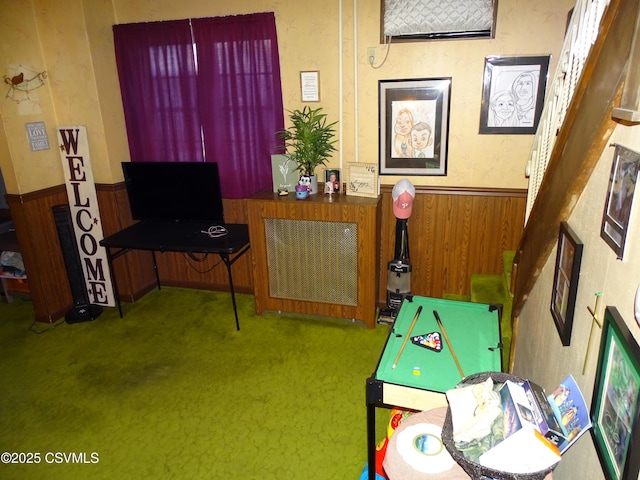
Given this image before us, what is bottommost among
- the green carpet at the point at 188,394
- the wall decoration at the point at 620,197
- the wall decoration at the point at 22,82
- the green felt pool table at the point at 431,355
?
the green carpet at the point at 188,394

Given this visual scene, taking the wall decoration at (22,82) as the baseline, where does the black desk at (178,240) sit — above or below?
below

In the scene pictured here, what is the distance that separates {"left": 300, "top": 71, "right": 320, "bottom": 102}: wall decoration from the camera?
348 centimetres

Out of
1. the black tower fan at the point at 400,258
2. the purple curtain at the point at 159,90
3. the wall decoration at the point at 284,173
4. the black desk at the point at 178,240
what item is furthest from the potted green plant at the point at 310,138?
the purple curtain at the point at 159,90

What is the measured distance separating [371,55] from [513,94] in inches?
41.9

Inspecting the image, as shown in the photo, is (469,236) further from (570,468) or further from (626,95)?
(626,95)

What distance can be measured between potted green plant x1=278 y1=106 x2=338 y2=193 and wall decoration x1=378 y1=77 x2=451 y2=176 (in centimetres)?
43

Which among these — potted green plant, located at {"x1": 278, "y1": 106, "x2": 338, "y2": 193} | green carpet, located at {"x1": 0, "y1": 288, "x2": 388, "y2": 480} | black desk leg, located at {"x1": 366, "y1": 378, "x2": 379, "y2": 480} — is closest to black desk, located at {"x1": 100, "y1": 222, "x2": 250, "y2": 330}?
green carpet, located at {"x1": 0, "y1": 288, "x2": 388, "y2": 480}

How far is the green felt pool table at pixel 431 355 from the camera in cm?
178

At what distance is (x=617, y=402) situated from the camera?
1.12 metres

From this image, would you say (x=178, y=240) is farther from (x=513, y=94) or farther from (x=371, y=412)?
(x=513, y=94)

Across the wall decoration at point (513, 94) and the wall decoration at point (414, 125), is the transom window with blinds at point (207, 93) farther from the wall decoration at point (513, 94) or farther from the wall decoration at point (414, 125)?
the wall decoration at point (513, 94)

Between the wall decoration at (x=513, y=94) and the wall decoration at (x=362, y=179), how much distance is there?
864 millimetres

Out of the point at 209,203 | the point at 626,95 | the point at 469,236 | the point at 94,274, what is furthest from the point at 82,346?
the point at 626,95

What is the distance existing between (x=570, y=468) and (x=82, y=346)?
11.0ft
